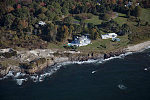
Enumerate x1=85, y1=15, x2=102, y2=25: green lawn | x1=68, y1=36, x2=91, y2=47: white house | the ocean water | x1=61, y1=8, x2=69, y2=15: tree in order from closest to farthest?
1. the ocean water
2. x1=68, y1=36, x2=91, y2=47: white house
3. x1=85, y1=15, x2=102, y2=25: green lawn
4. x1=61, y1=8, x2=69, y2=15: tree

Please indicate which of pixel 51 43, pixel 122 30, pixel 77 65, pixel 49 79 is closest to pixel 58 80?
pixel 49 79

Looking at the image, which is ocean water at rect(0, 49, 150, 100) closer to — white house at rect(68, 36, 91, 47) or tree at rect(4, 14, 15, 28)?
white house at rect(68, 36, 91, 47)

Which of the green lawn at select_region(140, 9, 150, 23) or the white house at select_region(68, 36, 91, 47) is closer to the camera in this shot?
the white house at select_region(68, 36, 91, 47)

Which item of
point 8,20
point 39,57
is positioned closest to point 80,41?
point 39,57

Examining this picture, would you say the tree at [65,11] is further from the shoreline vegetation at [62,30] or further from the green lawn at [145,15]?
the green lawn at [145,15]

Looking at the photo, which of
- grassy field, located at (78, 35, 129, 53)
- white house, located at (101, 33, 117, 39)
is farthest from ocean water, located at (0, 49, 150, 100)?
white house, located at (101, 33, 117, 39)

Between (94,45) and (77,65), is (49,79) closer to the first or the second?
(77,65)

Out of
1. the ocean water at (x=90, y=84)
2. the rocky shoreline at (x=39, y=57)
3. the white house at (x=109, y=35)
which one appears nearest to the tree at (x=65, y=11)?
the white house at (x=109, y=35)
